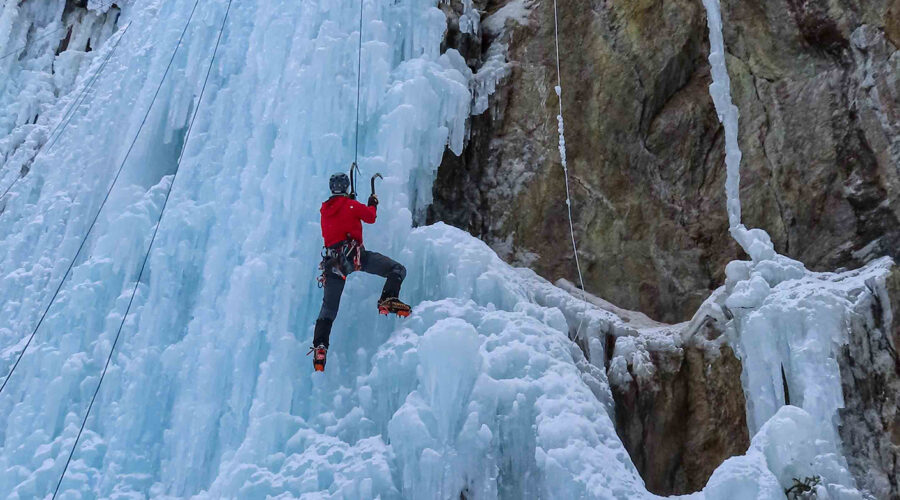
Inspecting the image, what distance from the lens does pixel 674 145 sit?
7.12 metres

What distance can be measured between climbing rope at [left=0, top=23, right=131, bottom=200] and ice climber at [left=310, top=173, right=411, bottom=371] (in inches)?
166

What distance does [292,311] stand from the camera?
575cm

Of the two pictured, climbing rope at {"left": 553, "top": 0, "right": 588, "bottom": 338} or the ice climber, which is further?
climbing rope at {"left": 553, "top": 0, "right": 588, "bottom": 338}

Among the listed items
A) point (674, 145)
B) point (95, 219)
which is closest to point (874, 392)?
point (674, 145)

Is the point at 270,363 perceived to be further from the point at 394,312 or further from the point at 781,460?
the point at 781,460

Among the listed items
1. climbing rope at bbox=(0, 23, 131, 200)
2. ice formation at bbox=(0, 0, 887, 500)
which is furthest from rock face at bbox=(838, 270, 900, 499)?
climbing rope at bbox=(0, 23, 131, 200)

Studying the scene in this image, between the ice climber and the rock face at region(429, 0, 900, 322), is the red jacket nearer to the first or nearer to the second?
the ice climber

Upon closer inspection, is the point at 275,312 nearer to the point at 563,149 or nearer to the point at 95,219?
the point at 95,219

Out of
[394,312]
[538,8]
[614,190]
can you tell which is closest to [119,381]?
[394,312]

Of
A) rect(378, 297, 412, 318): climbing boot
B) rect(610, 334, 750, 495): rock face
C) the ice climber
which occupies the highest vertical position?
the ice climber

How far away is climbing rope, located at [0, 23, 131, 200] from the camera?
819cm

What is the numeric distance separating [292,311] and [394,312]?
2.64 feet

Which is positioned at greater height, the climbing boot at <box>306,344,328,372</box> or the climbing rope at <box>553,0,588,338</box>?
the climbing rope at <box>553,0,588,338</box>

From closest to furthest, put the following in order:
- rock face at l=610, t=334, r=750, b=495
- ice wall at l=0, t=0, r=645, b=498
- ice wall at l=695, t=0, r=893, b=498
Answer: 1. ice wall at l=695, t=0, r=893, b=498
2. ice wall at l=0, t=0, r=645, b=498
3. rock face at l=610, t=334, r=750, b=495
